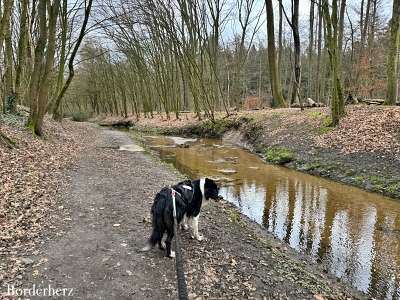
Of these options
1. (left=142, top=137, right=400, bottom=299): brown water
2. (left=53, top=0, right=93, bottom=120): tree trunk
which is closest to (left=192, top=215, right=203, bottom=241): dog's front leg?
(left=142, top=137, right=400, bottom=299): brown water

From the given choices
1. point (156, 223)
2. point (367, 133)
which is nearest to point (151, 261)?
point (156, 223)

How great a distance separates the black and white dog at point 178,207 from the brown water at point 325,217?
2484mm

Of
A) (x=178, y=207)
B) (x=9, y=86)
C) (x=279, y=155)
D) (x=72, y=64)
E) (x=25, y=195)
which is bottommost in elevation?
(x=279, y=155)

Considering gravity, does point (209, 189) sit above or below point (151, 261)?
above

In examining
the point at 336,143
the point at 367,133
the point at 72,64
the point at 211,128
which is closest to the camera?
the point at 367,133

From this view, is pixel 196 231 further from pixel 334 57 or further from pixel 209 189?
pixel 334 57

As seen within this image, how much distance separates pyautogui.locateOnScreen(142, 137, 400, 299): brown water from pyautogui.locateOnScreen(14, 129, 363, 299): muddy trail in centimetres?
59

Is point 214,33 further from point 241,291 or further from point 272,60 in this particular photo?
point 241,291

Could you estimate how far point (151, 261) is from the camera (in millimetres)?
5363

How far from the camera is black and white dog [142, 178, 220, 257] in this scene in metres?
5.29

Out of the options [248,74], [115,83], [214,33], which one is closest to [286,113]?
[214,33]

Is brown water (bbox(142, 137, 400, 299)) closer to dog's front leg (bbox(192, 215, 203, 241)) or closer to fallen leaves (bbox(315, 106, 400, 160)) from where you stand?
dog's front leg (bbox(192, 215, 203, 241))

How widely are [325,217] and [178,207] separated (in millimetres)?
5210

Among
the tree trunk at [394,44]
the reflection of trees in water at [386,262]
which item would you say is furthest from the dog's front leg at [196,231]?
the tree trunk at [394,44]
